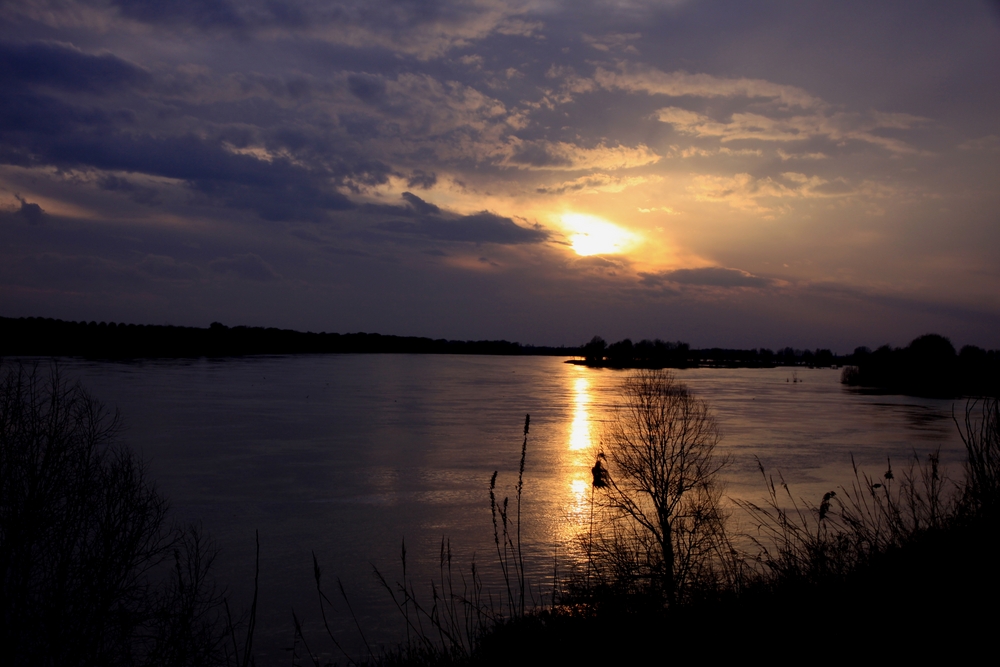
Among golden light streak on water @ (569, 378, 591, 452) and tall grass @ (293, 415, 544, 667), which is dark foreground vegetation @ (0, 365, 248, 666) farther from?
golden light streak on water @ (569, 378, 591, 452)

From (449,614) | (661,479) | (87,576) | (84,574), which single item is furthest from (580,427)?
(449,614)

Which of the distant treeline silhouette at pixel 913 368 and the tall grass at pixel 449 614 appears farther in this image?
the distant treeline silhouette at pixel 913 368

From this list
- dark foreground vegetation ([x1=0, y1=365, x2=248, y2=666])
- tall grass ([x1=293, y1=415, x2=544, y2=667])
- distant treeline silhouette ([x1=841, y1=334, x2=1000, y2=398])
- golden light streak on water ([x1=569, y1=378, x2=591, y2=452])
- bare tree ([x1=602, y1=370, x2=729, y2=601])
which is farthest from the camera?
distant treeline silhouette ([x1=841, y1=334, x2=1000, y2=398])

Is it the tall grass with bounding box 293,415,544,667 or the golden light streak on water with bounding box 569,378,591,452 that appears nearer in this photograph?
the tall grass with bounding box 293,415,544,667

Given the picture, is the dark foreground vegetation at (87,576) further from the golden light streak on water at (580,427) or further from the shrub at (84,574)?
the golden light streak on water at (580,427)

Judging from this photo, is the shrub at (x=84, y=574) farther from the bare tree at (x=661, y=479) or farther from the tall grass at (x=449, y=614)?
the bare tree at (x=661, y=479)

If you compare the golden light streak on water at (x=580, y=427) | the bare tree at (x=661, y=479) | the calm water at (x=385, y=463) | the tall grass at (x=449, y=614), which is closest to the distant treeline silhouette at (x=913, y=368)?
the calm water at (x=385, y=463)

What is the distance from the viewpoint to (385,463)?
2448 cm

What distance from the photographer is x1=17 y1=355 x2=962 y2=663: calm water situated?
→ 44.6 ft

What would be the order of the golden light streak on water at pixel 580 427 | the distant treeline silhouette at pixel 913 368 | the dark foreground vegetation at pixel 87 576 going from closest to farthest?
1. the dark foreground vegetation at pixel 87 576
2. the golden light streak on water at pixel 580 427
3. the distant treeline silhouette at pixel 913 368

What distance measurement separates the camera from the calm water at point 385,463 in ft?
44.6

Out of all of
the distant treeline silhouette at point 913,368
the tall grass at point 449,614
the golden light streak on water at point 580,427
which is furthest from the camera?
the distant treeline silhouette at point 913,368

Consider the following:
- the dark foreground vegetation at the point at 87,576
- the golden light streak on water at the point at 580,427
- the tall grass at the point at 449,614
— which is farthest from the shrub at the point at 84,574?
the golden light streak on water at the point at 580,427

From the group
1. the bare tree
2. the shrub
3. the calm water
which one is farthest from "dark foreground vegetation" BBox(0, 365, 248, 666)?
the bare tree
